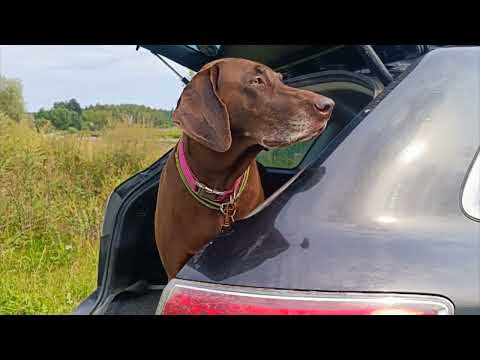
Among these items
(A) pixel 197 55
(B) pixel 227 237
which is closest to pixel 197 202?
(A) pixel 197 55

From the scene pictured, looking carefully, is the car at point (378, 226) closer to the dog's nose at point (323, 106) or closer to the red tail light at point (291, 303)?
the red tail light at point (291, 303)

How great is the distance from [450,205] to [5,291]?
4.18 m

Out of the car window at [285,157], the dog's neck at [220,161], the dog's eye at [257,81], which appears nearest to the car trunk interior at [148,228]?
the car window at [285,157]

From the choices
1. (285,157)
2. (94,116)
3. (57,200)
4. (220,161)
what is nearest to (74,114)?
(94,116)

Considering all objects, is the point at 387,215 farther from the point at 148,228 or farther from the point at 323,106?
the point at 148,228

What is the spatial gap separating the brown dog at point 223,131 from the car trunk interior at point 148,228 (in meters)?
0.37

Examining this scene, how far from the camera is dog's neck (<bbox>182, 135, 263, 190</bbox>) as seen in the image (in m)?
2.28

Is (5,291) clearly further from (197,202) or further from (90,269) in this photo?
(197,202)

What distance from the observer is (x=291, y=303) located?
1.10 meters

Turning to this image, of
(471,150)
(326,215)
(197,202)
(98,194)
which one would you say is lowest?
(98,194)

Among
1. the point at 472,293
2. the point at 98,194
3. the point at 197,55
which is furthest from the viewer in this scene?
the point at 98,194

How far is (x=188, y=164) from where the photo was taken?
2.34m

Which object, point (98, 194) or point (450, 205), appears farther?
point (98, 194)

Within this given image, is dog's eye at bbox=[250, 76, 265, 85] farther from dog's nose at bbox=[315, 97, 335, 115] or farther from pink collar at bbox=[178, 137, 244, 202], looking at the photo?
pink collar at bbox=[178, 137, 244, 202]
